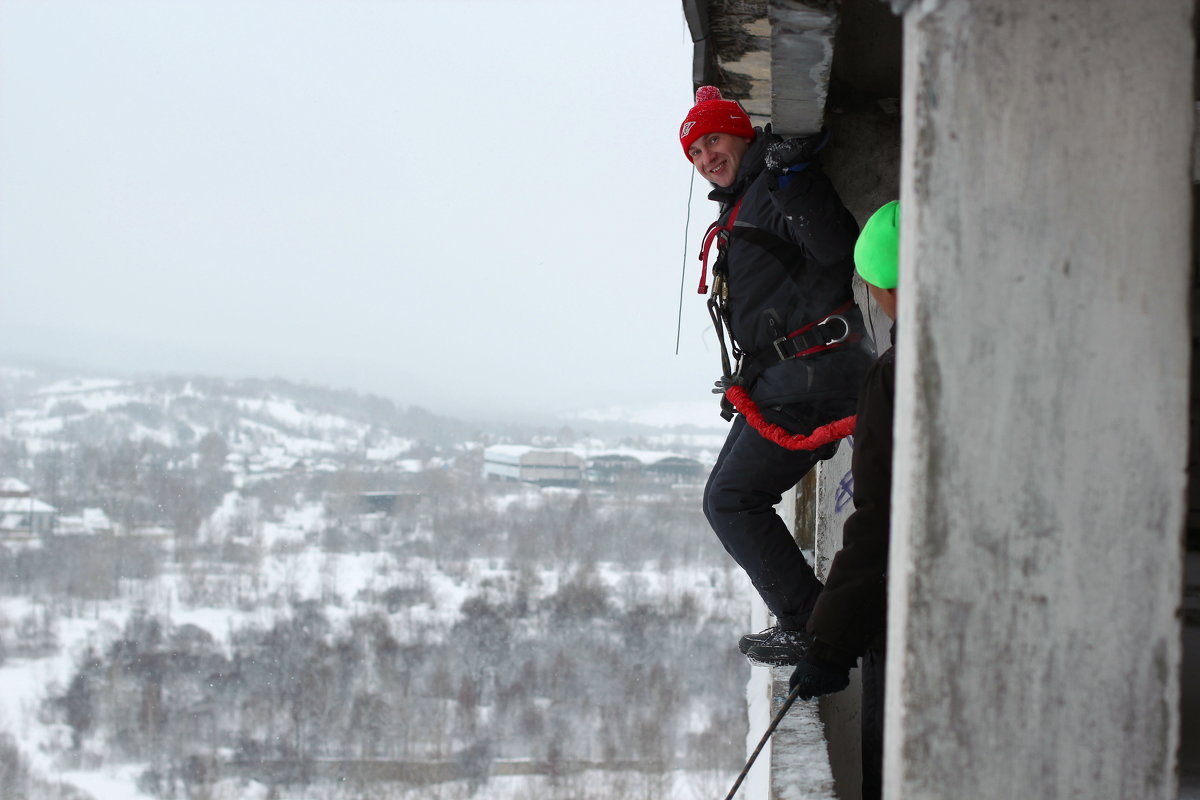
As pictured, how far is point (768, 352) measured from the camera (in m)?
2.68

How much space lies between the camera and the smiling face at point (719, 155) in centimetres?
279

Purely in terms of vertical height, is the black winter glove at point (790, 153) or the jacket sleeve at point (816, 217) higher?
the black winter glove at point (790, 153)

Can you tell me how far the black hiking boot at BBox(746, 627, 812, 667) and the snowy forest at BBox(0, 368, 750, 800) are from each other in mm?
46255

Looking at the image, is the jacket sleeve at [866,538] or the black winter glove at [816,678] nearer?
the jacket sleeve at [866,538]

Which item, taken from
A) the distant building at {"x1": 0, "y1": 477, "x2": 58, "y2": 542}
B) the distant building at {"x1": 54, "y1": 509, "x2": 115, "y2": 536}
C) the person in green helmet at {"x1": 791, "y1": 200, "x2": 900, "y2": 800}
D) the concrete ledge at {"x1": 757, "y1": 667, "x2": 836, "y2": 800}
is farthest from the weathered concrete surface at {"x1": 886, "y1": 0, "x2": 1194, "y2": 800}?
the distant building at {"x1": 0, "y1": 477, "x2": 58, "y2": 542}

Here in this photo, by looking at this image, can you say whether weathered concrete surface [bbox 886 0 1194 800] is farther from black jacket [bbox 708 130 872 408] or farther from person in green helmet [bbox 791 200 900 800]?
black jacket [bbox 708 130 872 408]

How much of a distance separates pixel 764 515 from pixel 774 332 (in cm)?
47

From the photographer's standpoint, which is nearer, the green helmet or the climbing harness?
the green helmet

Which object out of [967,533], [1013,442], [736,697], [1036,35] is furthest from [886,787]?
[736,697]

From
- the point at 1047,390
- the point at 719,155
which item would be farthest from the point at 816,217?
the point at 1047,390

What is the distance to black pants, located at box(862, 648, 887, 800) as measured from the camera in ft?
7.04

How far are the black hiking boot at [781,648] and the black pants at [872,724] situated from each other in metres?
0.46

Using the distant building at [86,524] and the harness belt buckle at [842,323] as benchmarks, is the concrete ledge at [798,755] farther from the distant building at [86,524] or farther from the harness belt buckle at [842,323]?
the distant building at [86,524]

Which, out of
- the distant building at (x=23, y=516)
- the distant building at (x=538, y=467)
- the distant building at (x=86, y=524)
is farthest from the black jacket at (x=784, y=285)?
the distant building at (x=538, y=467)
